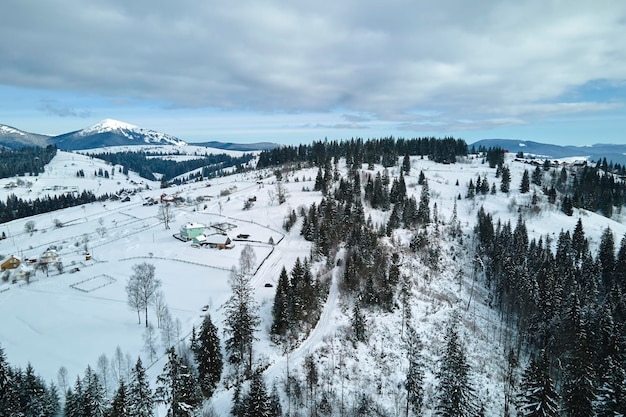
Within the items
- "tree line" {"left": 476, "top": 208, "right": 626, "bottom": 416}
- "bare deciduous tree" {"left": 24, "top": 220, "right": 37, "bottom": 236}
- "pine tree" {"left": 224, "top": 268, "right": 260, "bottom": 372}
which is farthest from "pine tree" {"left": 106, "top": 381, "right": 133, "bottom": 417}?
"bare deciduous tree" {"left": 24, "top": 220, "right": 37, "bottom": 236}

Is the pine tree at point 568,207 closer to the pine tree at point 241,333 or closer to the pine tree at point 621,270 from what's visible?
the pine tree at point 621,270

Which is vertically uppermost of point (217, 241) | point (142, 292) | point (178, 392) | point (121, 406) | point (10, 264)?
point (217, 241)

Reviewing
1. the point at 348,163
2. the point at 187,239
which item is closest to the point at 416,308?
the point at 187,239

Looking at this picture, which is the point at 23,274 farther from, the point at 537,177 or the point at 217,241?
the point at 537,177

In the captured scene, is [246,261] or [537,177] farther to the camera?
[537,177]

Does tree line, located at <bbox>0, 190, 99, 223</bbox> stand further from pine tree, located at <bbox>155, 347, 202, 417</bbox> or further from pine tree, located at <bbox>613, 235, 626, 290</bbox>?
pine tree, located at <bbox>613, 235, 626, 290</bbox>

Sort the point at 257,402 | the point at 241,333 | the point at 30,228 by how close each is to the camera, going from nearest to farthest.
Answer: the point at 257,402, the point at 241,333, the point at 30,228

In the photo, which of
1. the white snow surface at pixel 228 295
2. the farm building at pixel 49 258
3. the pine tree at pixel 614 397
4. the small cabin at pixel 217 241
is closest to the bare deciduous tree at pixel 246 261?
the white snow surface at pixel 228 295

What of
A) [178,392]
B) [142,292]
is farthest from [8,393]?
[142,292]
